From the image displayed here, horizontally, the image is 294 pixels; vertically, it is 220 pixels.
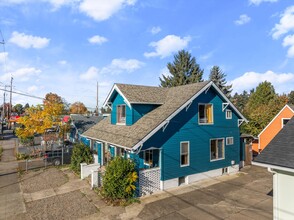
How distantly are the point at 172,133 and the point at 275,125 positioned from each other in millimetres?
17371

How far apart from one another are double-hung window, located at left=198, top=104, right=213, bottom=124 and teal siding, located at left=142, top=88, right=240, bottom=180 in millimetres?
350

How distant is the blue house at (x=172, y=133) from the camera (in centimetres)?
1442

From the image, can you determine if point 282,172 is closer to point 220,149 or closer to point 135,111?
point 220,149

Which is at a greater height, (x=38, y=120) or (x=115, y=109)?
(x=115, y=109)

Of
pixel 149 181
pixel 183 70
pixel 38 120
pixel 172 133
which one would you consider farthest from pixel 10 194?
pixel 183 70

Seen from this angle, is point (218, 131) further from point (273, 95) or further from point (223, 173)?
point (273, 95)

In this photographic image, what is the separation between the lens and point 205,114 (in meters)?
17.5

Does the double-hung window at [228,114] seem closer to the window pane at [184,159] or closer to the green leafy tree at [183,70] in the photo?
the window pane at [184,159]

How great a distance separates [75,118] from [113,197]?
26.2m

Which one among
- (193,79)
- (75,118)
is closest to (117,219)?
(75,118)

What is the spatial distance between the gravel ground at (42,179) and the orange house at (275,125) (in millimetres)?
22726

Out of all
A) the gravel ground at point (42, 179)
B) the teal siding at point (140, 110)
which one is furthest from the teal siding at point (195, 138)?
the gravel ground at point (42, 179)

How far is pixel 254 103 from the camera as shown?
5972 centimetres

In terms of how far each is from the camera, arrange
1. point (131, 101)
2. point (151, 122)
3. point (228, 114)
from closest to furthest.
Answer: point (151, 122) < point (131, 101) < point (228, 114)
